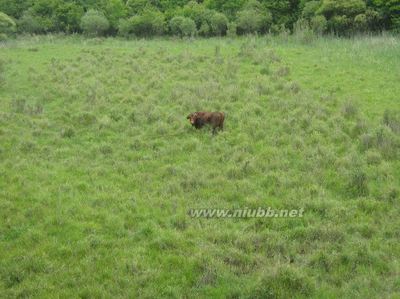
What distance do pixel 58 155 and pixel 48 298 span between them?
22.0 ft

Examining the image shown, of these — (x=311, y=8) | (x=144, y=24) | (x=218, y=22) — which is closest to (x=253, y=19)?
(x=218, y=22)

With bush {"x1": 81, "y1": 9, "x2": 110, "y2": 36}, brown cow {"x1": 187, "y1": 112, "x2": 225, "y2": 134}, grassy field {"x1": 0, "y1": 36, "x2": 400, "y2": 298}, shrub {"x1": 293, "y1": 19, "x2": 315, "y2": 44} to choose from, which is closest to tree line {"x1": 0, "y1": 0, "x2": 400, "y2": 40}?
bush {"x1": 81, "y1": 9, "x2": 110, "y2": 36}

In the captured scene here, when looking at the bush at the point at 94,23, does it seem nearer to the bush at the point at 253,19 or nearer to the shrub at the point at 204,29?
the shrub at the point at 204,29

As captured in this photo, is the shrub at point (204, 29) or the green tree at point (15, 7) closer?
the shrub at point (204, 29)

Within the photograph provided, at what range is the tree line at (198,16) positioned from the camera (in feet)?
112

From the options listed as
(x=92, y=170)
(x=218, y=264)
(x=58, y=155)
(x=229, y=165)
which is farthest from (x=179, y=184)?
(x=58, y=155)

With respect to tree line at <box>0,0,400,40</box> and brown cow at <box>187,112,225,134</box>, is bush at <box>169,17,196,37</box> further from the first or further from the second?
brown cow at <box>187,112,225,134</box>

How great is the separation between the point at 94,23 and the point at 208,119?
29.2 meters

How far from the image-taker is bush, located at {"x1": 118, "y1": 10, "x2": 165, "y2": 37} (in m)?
39.4

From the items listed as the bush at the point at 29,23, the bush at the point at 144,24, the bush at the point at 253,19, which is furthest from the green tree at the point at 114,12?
the bush at the point at 253,19

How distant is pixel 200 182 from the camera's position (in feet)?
35.7

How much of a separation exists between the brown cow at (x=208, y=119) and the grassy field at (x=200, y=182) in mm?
309

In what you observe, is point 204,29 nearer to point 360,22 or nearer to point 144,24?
point 144,24

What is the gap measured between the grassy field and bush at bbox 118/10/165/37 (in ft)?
62.6
